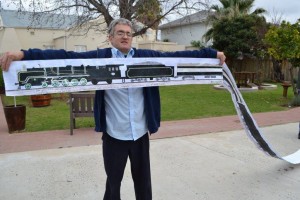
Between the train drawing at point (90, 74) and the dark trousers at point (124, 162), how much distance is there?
1.65 feet

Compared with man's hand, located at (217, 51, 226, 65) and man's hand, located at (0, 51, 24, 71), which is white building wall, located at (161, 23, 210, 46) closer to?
man's hand, located at (217, 51, 226, 65)

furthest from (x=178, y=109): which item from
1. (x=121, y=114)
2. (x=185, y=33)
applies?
(x=185, y=33)

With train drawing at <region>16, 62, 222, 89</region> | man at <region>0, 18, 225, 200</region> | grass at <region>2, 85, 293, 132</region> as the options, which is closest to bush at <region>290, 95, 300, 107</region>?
grass at <region>2, 85, 293, 132</region>

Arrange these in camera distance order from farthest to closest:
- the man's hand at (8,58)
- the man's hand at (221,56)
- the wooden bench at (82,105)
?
the wooden bench at (82,105), the man's hand at (221,56), the man's hand at (8,58)

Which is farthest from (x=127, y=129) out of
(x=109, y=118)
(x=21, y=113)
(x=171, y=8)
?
(x=171, y=8)

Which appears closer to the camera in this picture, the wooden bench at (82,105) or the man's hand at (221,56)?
the man's hand at (221,56)

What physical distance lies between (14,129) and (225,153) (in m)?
4.64

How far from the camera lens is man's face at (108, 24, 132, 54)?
244cm

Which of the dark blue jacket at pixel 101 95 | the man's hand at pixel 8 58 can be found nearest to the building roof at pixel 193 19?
the dark blue jacket at pixel 101 95

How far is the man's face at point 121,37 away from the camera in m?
2.44

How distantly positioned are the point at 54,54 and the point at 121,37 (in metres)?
0.56

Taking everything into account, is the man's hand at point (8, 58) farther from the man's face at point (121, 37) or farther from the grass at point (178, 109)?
the grass at point (178, 109)

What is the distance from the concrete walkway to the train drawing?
5.01 feet

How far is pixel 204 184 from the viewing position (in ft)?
12.9
